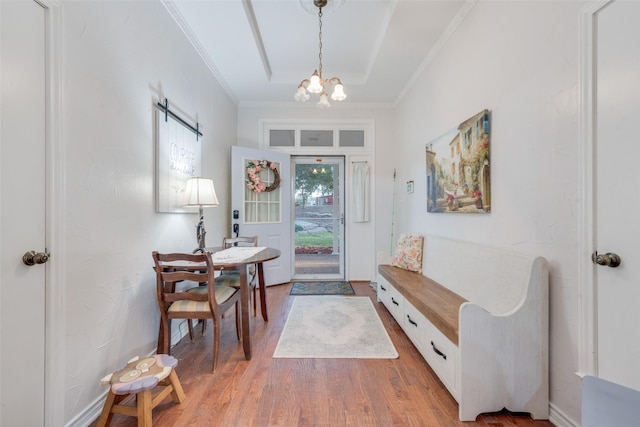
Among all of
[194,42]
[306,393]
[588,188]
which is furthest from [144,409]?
[194,42]

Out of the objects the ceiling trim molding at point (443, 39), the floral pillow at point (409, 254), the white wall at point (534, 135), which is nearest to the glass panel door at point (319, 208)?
the floral pillow at point (409, 254)

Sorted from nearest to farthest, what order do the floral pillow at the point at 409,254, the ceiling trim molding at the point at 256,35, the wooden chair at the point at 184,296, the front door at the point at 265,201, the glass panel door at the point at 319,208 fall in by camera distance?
the wooden chair at the point at 184,296
the ceiling trim molding at the point at 256,35
the floral pillow at the point at 409,254
the front door at the point at 265,201
the glass panel door at the point at 319,208

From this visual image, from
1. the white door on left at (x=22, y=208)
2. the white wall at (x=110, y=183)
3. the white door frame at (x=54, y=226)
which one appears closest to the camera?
the white door on left at (x=22, y=208)

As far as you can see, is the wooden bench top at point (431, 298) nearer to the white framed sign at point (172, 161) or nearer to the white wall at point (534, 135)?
the white wall at point (534, 135)

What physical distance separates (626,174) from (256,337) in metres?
2.62

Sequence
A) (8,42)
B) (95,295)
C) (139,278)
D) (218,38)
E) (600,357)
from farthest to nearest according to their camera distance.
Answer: (218,38) < (139,278) < (95,295) < (600,357) < (8,42)

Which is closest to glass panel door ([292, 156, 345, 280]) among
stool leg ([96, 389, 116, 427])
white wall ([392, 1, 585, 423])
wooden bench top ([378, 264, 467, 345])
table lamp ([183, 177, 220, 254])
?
wooden bench top ([378, 264, 467, 345])

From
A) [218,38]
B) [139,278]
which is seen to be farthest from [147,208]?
[218,38]

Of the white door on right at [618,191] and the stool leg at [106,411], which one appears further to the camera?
the stool leg at [106,411]

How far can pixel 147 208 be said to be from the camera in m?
1.96

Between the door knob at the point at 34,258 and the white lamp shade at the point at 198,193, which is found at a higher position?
the white lamp shade at the point at 198,193

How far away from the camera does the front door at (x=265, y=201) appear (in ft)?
12.7

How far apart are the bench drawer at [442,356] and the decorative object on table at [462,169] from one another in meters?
0.98

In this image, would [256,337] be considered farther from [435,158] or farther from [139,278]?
[435,158]
